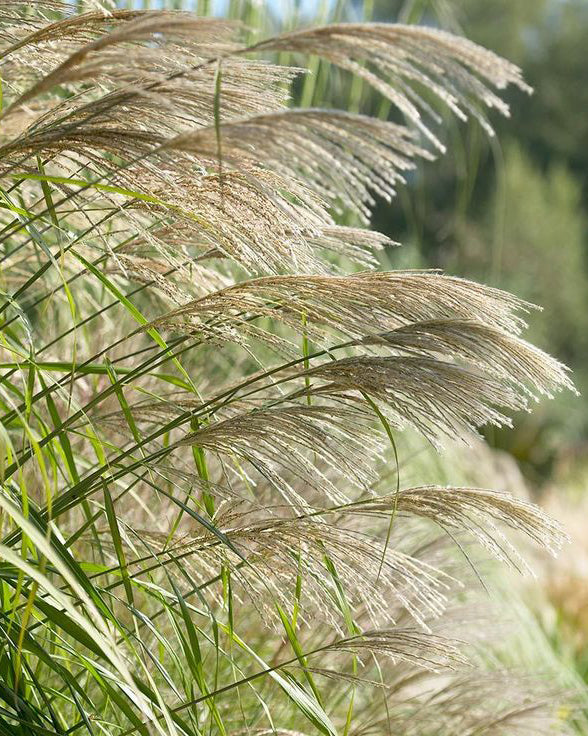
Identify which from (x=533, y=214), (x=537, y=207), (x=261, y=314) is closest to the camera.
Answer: (x=261, y=314)

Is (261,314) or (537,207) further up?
(261,314)

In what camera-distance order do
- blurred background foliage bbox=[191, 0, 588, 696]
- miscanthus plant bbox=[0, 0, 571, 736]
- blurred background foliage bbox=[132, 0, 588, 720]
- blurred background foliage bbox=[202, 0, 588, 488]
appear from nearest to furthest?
miscanthus plant bbox=[0, 0, 571, 736], blurred background foliage bbox=[132, 0, 588, 720], blurred background foliage bbox=[191, 0, 588, 696], blurred background foliage bbox=[202, 0, 588, 488]

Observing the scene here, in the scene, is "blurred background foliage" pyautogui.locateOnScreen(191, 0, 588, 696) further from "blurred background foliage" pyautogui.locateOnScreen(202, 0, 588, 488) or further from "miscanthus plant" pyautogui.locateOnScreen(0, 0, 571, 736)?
"miscanthus plant" pyautogui.locateOnScreen(0, 0, 571, 736)

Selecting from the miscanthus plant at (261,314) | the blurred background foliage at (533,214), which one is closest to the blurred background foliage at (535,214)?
the blurred background foliage at (533,214)

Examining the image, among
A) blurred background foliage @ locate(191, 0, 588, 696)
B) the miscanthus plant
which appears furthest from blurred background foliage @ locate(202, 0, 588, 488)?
the miscanthus plant

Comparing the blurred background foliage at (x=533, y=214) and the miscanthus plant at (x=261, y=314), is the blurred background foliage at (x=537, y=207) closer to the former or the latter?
the blurred background foliage at (x=533, y=214)

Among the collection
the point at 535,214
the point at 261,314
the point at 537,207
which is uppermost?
the point at 261,314

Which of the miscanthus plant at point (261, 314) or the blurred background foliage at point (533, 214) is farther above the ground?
the miscanthus plant at point (261, 314)

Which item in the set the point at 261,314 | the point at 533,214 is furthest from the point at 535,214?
the point at 261,314

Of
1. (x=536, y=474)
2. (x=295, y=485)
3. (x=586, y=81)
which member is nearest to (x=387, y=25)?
(x=295, y=485)

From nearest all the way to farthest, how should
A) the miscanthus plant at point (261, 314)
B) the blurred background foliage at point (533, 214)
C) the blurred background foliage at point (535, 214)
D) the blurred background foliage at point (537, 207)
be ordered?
1. the miscanthus plant at point (261, 314)
2. the blurred background foliage at point (533, 214)
3. the blurred background foliage at point (535, 214)
4. the blurred background foliage at point (537, 207)

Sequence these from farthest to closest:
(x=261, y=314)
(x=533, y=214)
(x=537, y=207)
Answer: (x=537, y=207)
(x=533, y=214)
(x=261, y=314)

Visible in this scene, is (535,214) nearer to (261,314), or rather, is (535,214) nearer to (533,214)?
(533,214)

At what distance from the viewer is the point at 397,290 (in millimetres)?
1418
